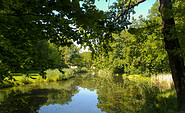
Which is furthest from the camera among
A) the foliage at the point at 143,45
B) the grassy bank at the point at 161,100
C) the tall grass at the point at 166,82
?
the tall grass at the point at 166,82

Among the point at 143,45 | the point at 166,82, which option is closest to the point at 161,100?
the point at 143,45

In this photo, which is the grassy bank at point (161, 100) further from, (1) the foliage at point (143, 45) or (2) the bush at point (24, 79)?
(2) the bush at point (24, 79)

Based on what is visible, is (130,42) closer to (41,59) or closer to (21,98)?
(41,59)

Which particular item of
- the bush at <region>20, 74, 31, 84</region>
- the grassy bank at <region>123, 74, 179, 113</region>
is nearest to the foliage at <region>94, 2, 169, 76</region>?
the grassy bank at <region>123, 74, 179, 113</region>

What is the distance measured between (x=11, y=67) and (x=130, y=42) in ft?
19.3

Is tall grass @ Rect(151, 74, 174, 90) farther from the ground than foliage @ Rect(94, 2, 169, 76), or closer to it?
closer to it

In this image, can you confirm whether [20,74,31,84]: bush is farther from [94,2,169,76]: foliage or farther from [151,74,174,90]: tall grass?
[151,74,174,90]: tall grass

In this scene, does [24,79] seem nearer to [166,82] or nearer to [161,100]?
[161,100]

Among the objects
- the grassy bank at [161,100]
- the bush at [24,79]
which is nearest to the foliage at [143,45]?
the grassy bank at [161,100]

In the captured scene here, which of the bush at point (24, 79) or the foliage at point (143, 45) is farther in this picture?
the bush at point (24, 79)

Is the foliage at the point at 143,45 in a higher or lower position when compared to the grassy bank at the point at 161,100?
higher

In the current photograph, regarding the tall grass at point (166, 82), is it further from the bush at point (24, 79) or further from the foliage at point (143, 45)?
the bush at point (24, 79)

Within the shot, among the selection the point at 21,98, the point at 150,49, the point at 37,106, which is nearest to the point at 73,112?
the point at 37,106

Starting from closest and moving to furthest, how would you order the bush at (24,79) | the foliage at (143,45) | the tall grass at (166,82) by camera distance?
the foliage at (143,45) < the tall grass at (166,82) < the bush at (24,79)
